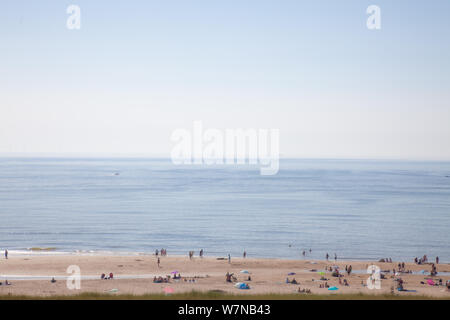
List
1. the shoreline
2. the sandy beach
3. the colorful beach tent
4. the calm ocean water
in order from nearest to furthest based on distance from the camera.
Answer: the sandy beach, the colorful beach tent, the shoreline, the calm ocean water

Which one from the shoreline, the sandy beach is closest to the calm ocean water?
the shoreline

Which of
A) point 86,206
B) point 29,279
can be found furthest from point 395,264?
point 86,206

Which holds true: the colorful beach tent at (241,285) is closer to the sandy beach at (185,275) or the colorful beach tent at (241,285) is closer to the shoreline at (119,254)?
the sandy beach at (185,275)

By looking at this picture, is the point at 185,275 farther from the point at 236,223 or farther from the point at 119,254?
the point at 236,223

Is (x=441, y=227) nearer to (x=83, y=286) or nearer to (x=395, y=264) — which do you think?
(x=395, y=264)

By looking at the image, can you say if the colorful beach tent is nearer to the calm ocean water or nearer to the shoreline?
the shoreline

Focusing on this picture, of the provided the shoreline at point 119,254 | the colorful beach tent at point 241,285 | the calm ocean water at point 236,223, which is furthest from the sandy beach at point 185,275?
the calm ocean water at point 236,223

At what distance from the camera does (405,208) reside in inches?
3477

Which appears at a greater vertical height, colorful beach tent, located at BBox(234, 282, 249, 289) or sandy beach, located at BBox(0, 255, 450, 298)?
colorful beach tent, located at BBox(234, 282, 249, 289)

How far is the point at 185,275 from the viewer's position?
38.7 meters

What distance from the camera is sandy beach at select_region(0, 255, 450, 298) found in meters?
31.8

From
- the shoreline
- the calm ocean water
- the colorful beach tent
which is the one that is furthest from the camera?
the calm ocean water

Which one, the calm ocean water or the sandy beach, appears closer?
the sandy beach

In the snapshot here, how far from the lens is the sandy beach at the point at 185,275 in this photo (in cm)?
3184
